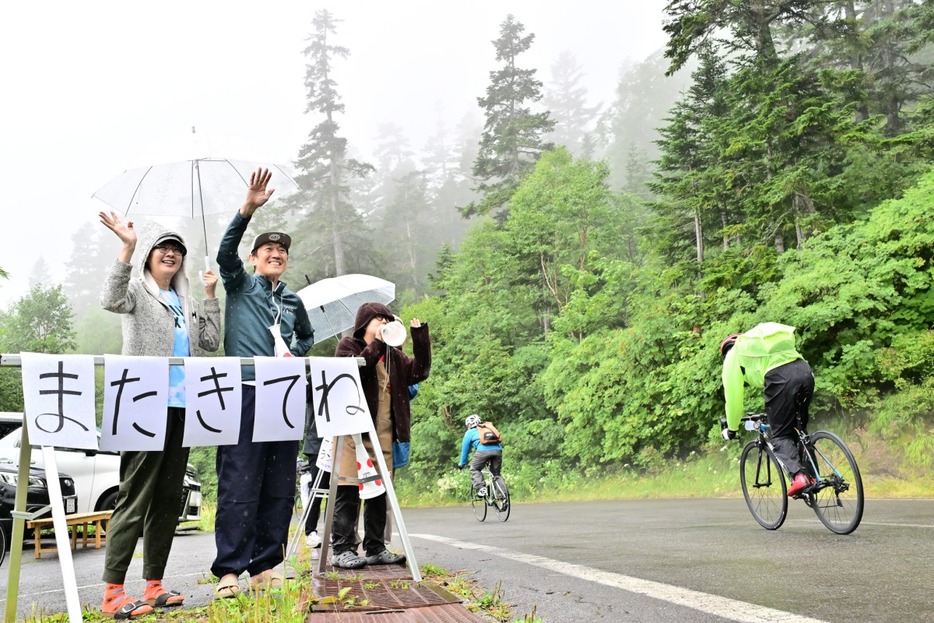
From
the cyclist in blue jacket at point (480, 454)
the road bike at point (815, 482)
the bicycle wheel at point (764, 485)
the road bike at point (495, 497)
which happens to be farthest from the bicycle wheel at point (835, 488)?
the cyclist in blue jacket at point (480, 454)

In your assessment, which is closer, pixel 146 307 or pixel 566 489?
pixel 146 307

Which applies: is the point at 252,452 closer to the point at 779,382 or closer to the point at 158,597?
the point at 158,597

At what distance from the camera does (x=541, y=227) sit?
32.7m

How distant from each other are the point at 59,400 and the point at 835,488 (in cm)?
586

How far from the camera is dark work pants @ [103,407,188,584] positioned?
14.6ft

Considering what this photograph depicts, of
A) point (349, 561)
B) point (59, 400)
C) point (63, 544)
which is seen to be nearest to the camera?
point (63, 544)

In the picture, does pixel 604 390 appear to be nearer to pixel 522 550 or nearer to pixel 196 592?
pixel 522 550

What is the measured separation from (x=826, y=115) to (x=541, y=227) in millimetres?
14406

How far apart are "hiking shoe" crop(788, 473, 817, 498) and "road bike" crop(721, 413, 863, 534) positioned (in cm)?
3

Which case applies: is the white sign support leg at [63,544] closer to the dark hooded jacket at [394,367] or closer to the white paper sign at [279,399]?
the white paper sign at [279,399]

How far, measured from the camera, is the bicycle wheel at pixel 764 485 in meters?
7.29

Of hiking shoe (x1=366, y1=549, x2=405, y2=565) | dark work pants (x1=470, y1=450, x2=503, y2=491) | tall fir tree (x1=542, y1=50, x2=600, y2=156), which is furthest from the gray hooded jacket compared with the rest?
tall fir tree (x1=542, y1=50, x2=600, y2=156)

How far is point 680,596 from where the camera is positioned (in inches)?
169

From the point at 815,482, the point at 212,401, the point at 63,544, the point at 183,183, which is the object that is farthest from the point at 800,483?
the point at 183,183
